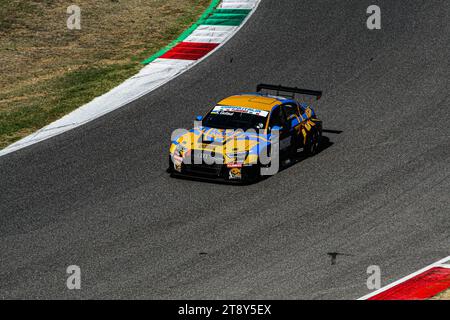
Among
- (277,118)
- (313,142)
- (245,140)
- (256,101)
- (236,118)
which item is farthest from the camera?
(313,142)

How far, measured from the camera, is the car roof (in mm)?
18359

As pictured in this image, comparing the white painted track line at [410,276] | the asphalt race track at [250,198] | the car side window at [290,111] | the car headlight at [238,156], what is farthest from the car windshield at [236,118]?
the white painted track line at [410,276]

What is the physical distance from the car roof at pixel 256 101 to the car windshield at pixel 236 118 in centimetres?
14

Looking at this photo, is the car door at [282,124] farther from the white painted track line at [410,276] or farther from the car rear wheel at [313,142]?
the white painted track line at [410,276]

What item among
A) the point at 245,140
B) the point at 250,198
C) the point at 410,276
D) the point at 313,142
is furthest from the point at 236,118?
the point at 410,276

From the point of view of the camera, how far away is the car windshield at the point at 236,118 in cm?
1795

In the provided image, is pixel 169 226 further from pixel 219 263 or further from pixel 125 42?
pixel 125 42

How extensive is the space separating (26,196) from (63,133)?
13.2ft

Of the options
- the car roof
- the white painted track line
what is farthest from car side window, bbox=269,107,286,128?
the white painted track line

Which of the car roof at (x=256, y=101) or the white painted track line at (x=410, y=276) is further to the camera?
the car roof at (x=256, y=101)

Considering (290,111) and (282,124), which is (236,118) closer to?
(282,124)

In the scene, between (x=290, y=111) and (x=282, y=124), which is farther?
(x=290, y=111)

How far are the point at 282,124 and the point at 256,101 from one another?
0.84 metres

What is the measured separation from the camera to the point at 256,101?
1866 centimetres
